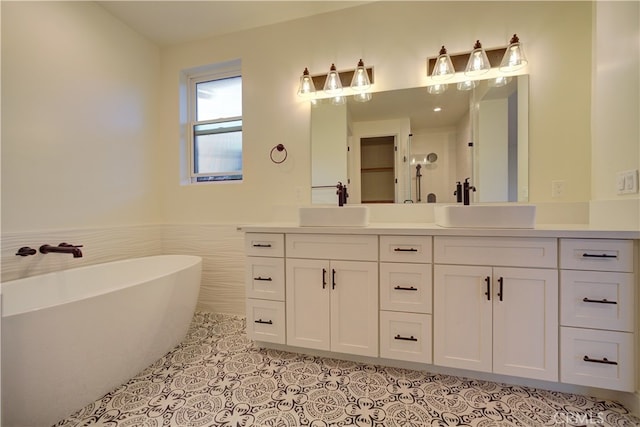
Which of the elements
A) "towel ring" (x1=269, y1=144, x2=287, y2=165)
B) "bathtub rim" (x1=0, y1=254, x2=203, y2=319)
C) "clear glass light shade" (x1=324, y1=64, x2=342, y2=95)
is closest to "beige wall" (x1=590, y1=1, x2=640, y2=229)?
"clear glass light shade" (x1=324, y1=64, x2=342, y2=95)

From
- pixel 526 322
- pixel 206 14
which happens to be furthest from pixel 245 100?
pixel 526 322

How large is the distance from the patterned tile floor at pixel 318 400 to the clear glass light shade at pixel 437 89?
1.93m

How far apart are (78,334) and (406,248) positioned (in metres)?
1.72

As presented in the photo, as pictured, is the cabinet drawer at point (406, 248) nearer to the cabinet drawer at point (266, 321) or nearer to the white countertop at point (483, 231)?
the white countertop at point (483, 231)

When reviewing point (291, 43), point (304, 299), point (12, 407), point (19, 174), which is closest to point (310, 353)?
point (304, 299)

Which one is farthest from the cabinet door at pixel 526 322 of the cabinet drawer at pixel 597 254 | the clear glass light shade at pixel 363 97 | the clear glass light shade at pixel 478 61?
the clear glass light shade at pixel 363 97

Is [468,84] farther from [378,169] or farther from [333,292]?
[333,292]

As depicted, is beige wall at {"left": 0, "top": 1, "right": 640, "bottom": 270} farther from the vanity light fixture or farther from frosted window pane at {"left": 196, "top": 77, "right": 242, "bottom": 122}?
frosted window pane at {"left": 196, "top": 77, "right": 242, "bottom": 122}

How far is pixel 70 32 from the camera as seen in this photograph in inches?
80.0

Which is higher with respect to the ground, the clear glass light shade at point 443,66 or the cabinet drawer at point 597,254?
the clear glass light shade at point 443,66

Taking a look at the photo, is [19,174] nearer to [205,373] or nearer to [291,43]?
[205,373]

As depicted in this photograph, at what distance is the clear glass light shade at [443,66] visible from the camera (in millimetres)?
1958

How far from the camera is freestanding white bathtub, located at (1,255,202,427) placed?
1.14 meters

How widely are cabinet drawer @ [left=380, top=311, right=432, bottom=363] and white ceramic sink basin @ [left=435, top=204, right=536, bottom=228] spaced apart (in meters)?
0.58
